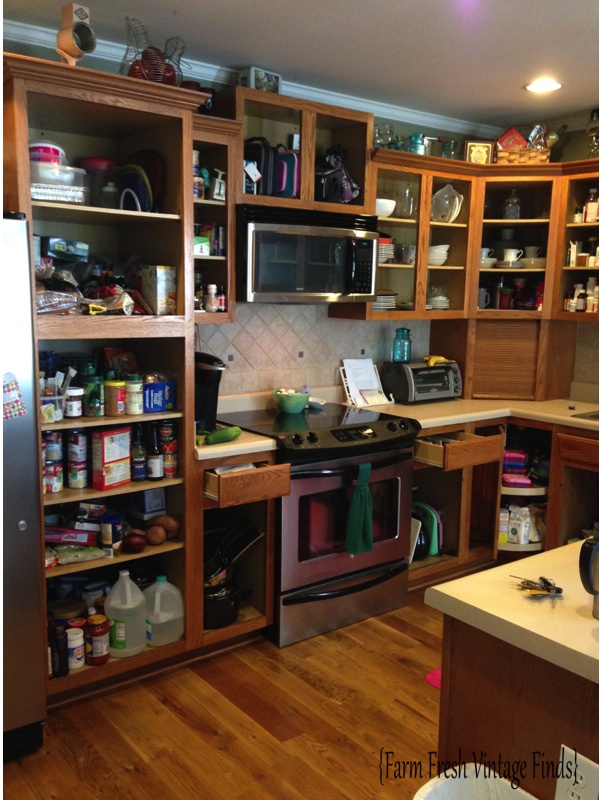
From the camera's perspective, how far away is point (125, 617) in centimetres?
258

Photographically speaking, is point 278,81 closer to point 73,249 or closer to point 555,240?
point 73,249

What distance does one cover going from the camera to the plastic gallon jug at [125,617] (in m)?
2.56

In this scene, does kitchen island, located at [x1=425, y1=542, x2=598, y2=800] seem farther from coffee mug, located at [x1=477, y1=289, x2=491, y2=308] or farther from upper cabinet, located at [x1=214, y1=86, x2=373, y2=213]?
coffee mug, located at [x1=477, y1=289, x2=491, y2=308]

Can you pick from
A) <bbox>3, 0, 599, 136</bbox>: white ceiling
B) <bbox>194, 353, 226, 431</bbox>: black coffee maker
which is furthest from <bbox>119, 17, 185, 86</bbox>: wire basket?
<bbox>194, 353, 226, 431</bbox>: black coffee maker

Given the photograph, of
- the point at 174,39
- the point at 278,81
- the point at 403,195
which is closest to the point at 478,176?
the point at 403,195

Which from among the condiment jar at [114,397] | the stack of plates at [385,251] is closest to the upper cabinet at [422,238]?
the stack of plates at [385,251]

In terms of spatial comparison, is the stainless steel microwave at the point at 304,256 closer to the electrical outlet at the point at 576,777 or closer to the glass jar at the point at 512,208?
the glass jar at the point at 512,208

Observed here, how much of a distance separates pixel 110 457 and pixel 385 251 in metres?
1.82

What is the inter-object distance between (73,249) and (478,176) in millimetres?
2283

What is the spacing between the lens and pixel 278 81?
3.11 meters

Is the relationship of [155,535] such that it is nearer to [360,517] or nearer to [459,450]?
[360,517]

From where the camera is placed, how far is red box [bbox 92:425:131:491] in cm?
246

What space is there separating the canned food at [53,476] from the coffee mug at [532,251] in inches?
108

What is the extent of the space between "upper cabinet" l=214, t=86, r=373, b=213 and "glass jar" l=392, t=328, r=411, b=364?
82cm
